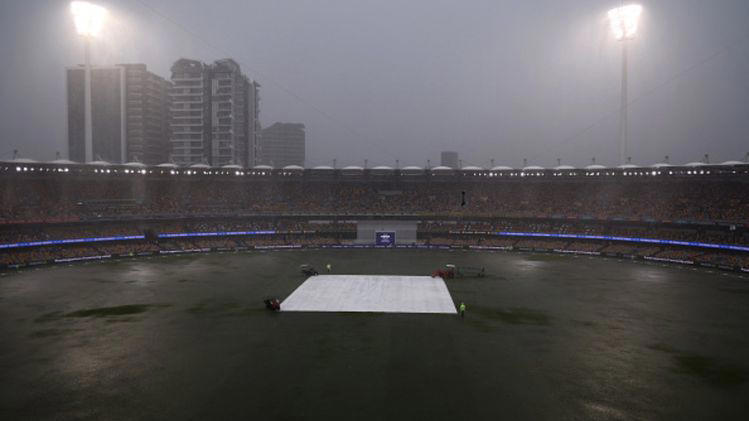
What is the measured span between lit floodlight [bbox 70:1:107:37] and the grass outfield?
4386 centimetres

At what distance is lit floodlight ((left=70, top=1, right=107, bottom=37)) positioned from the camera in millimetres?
67062

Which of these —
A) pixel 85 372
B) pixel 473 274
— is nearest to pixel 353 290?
pixel 473 274

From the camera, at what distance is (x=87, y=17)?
68.0 metres

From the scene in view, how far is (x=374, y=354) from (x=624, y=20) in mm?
77604

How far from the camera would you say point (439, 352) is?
82.4ft

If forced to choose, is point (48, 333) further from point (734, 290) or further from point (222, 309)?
point (734, 290)

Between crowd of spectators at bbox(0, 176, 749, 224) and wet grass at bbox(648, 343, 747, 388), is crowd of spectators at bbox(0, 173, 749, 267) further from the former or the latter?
wet grass at bbox(648, 343, 747, 388)

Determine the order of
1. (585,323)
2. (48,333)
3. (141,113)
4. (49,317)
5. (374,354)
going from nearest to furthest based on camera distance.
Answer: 1. (374,354)
2. (48,333)
3. (585,323)
4. (49,317)
5. (141,113)

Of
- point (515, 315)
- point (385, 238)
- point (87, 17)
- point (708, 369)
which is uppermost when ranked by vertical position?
point (87, 17)

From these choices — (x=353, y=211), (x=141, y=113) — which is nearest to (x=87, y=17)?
(x=353, y=211)

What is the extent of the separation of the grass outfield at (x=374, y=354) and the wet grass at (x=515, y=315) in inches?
8.4

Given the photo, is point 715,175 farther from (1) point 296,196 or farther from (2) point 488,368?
(1) point 296,196

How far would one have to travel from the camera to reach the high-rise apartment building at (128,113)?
150875 millimetres

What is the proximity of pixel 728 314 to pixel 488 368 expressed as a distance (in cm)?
2327
